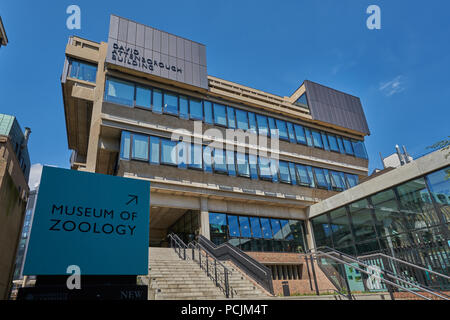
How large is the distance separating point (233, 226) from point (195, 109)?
8.86 metres

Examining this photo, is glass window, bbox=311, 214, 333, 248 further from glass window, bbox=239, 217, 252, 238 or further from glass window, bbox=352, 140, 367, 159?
glass window, bbox=352, 140, 367, 159

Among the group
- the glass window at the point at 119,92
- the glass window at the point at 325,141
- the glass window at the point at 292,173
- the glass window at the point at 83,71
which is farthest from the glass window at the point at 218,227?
the glass window at the point at 83,71

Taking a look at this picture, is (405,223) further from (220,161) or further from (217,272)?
(220,161)

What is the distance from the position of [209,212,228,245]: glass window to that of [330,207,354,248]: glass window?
7441 millimetres

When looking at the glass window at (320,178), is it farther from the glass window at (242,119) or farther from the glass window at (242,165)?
the glass window at (242,119)

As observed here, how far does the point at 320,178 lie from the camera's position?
2555 cm

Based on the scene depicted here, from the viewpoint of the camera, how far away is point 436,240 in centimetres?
1372

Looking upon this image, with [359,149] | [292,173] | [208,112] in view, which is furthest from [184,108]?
[359,149]

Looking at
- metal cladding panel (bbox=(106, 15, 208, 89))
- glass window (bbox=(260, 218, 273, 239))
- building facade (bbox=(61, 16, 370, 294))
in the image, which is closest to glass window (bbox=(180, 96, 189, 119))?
building facade (bbox=(61, 16, 370, 294))

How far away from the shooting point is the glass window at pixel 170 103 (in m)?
21.1

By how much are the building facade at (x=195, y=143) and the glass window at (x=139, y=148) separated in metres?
0.06

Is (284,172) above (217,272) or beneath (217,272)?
above
